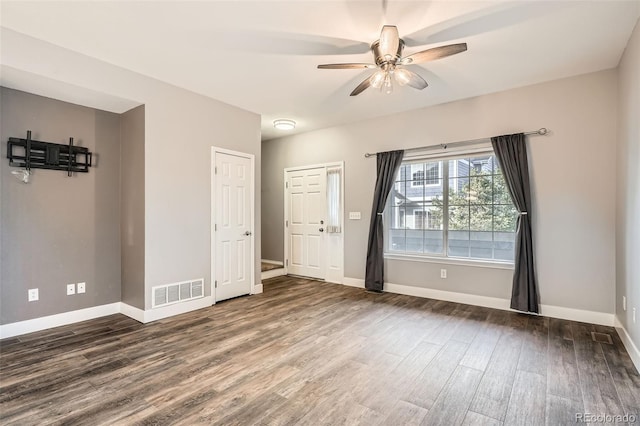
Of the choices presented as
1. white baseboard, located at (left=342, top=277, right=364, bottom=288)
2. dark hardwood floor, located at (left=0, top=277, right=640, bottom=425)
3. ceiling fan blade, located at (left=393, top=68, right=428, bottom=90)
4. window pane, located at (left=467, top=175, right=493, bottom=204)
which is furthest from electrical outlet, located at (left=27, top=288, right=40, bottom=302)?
window pane, located at (left=467, top=175, right=493, bottom=204)

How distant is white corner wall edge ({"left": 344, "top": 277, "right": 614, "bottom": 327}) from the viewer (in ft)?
11.6

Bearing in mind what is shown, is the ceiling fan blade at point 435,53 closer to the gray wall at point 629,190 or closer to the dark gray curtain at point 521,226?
the gray wall at point 629,190

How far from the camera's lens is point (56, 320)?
3.54 meters

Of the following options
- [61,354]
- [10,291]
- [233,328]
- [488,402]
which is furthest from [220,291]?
[488,402]

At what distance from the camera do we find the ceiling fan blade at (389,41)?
8.05 feet

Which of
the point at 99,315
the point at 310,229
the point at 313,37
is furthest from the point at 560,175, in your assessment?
the point at 99,315

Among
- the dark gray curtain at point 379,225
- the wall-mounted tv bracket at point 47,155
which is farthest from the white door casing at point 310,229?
the wall-mounted tv bracket at point 47,155

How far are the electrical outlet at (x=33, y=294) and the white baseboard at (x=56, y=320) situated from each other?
225 mm

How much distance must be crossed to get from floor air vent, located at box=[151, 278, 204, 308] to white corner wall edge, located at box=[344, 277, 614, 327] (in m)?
2.54

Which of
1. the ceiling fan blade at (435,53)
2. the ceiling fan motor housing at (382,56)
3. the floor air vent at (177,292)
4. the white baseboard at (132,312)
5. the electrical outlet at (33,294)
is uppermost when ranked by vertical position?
the ceiling fan motor housing at (382,56)

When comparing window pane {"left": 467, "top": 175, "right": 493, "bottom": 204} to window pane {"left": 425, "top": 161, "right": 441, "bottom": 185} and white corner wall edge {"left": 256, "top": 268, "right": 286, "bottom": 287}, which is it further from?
white corner wall edge {"left": 256, "top": 268, "right": 286, "bottom": 287}

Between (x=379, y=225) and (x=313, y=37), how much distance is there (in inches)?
120

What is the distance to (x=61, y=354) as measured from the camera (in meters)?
2.83

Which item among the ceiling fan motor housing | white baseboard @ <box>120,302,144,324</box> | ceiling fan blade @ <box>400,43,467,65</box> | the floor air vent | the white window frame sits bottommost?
white baseboard @ <box>120,302,144,324</box>
